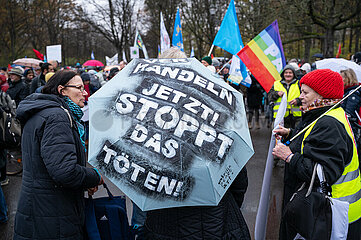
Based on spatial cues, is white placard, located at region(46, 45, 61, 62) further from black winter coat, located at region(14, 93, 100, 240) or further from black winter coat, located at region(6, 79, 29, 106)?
black winter coat, located at region(14, 93, 100, 240)

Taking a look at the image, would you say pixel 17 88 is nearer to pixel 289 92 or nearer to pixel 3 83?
pixel 3 83

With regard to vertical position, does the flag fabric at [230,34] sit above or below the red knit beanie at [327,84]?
above

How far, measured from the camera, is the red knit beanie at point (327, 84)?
2.38 m

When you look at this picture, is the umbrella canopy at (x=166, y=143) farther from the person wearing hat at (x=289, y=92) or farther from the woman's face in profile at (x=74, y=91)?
the person wearing hat at (x=289, y=92)

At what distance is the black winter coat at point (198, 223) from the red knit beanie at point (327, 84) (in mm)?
1065

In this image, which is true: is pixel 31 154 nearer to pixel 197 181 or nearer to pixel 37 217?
pixel 37 217

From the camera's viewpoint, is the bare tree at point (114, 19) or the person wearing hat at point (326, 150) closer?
the person wearing hat at point (326, 150)

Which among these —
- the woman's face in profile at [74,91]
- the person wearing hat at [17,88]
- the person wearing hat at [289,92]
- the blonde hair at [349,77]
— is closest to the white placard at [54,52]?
the person wearing hat at [17,88]

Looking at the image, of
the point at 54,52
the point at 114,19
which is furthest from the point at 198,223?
the point at 114,19

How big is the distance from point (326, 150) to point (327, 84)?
539 millimetres

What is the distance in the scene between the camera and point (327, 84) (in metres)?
2.38

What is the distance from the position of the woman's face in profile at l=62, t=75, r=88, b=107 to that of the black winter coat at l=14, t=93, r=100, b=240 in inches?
6.6

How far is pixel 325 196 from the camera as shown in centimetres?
217

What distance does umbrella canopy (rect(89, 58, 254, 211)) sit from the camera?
174 centimetres
